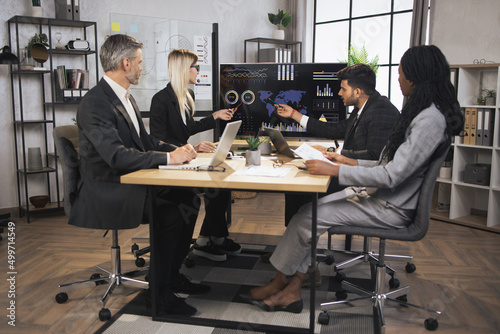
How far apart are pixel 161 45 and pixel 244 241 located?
2.54 meters

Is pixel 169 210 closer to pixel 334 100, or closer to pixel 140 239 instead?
pixel 140 239

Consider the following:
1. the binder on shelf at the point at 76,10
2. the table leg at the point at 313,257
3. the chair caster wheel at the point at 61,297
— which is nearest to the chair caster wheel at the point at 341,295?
the table leg at the point at 313,257

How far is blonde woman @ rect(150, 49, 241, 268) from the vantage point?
338cm

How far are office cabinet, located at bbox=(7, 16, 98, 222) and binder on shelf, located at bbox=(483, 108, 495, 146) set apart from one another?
3707 millimetres

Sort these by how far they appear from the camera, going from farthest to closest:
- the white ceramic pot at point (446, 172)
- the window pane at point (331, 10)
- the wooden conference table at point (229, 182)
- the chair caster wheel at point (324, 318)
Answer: the window pane at point (331, 10) → the white ceramic pot at point (446, 172) → the chair caster wheel at point (324, 318) → the wooden conference table at point (229, 182)

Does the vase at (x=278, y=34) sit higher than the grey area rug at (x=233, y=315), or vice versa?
the vase at (x=278, y=34)

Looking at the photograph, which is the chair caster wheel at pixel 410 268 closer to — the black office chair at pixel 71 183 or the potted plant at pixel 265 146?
the potted plant at pixel 265 146

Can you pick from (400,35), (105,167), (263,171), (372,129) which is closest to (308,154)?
(263,171)

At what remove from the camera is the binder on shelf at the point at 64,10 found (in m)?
4.48

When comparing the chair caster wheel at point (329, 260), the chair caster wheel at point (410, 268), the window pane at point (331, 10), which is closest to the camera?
the chair caster wheel at point (410, 268)

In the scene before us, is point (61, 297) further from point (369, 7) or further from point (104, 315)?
point (369, 7)

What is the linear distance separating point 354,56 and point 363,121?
10.3 ft

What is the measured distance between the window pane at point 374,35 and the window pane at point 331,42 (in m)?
0.15

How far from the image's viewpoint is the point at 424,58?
224 centimetres
